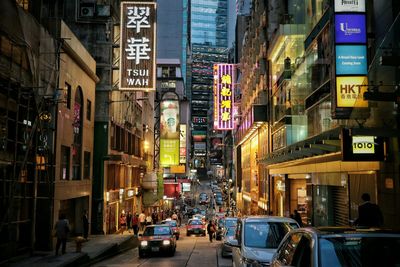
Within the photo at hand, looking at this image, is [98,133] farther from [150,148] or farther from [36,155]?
[150,148]

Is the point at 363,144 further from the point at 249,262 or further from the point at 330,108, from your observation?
the point at 330,108

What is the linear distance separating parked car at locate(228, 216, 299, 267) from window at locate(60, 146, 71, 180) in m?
14.6

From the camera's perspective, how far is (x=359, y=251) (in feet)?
18.3

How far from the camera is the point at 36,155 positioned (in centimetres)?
1978

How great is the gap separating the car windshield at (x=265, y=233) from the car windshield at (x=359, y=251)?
230 inches

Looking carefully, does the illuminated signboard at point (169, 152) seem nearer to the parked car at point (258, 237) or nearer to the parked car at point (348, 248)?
the parked car at point (258, 237)

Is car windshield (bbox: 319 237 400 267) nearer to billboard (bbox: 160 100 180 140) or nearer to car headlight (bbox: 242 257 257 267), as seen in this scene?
car headlight (bbox: 242 257 257 267)

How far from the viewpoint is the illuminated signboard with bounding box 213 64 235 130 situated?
210 ft

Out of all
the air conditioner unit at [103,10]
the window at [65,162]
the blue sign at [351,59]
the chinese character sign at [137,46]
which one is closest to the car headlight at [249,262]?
the blue sign at [351,59]

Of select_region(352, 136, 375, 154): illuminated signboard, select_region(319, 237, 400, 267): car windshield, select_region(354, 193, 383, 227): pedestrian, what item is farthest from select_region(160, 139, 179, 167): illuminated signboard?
select_region(319, 237, 400, 267): car windshield

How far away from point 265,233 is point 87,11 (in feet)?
87.9

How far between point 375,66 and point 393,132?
215 centimetres

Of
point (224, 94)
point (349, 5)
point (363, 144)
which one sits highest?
point (224, 94)

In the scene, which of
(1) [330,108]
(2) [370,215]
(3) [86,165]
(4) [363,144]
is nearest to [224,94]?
(3) [86,165]
